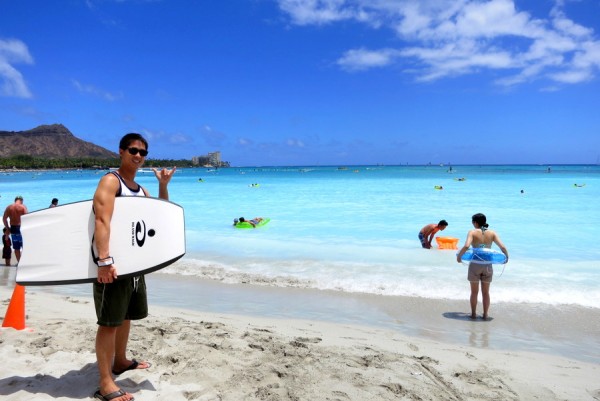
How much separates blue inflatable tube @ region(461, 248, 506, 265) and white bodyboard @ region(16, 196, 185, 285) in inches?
180

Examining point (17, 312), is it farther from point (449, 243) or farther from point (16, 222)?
point (449, 243)

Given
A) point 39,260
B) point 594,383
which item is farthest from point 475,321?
point 39,260

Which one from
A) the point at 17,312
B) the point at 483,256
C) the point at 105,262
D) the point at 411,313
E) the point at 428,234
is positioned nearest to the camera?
the point at 105,262

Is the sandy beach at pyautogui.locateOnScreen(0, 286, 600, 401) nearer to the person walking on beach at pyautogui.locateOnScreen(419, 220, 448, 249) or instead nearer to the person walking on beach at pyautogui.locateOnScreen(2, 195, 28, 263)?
the person walking on beach at pyautogui.locateOnScreen(2, 195, 28, 263)

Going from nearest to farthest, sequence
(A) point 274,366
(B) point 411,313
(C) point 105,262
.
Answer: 1. (C) point 105,262
2. (A) point 274,366
3. (B) point 411,313

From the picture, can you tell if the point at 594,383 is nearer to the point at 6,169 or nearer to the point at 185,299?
the point at 185,299

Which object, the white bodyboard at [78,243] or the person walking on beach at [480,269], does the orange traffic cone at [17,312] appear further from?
the person walking on beach at [480,269]

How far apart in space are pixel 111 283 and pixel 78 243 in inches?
13.5

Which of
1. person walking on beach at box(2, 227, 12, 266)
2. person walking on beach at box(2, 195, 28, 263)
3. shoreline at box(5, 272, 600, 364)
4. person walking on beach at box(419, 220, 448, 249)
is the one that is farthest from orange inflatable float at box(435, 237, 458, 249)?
person walking on beach at box(2, 227, 12, 266)

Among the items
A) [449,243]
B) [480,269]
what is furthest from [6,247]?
[449,243]

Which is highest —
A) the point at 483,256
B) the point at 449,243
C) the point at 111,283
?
the point at 111,283

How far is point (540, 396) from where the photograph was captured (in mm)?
3467

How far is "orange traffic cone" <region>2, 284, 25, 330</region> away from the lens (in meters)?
4.35

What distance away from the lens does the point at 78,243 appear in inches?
108
